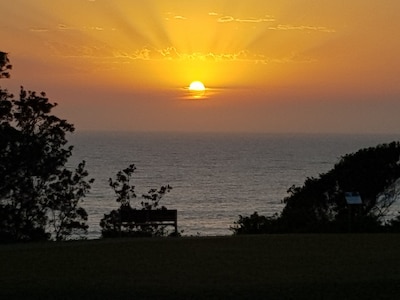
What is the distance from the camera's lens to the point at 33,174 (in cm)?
2772

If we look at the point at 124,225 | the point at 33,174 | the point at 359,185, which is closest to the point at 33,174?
the point at 33,174

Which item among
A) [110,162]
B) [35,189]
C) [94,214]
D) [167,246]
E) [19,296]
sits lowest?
[19,296]

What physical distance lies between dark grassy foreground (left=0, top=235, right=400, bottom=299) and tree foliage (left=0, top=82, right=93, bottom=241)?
9067 mm

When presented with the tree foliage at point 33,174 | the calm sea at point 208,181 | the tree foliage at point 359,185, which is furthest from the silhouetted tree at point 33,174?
the calm sea at point 208,181

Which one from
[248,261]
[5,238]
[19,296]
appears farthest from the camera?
[5,238]

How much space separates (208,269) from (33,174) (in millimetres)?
15080

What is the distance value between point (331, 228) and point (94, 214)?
38753 millimetres

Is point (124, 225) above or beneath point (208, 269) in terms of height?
above

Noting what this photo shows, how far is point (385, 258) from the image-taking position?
1488 cm

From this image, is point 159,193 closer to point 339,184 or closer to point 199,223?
point 339,184

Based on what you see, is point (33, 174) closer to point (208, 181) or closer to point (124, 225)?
point (124, 225)

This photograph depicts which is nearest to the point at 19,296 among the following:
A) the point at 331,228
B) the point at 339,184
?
the point at 331,228

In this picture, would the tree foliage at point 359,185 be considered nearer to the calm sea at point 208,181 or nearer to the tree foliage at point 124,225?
the tree foliage at point 124,225

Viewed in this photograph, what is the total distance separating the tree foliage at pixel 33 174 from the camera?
89.1ft
